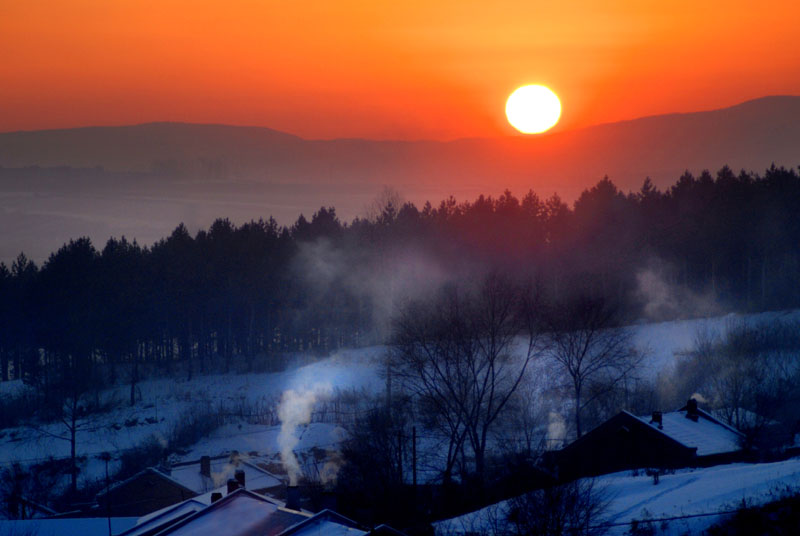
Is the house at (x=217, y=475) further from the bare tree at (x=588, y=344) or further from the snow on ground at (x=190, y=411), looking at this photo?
the bare tree at (x=588, y=344)

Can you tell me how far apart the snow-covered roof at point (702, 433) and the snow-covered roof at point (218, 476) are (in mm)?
13454

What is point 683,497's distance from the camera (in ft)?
73.0

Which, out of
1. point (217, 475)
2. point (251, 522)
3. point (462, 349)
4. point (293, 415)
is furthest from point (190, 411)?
point (251, 522)

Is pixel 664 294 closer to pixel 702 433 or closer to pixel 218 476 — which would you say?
pixel 702 433

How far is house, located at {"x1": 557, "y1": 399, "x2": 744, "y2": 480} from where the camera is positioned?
29.6 m

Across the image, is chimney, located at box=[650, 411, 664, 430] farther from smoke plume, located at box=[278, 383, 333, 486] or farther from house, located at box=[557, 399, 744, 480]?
smoke plume, located at box=[278, 383, 333, 486]

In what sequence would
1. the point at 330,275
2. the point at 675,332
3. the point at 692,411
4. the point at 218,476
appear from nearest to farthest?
the point at 692,411 → the point at 218,476 → the point at 675,332 → the point at 330,275

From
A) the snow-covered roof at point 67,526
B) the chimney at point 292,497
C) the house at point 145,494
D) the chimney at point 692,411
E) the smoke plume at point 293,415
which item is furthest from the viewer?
the smoke plume at point 293,415

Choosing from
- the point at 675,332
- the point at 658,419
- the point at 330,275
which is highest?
the point at 330,275

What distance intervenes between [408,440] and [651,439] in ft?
34.3

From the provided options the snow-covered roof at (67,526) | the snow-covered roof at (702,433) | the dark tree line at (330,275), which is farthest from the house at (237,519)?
the dark tree line at (330,275)

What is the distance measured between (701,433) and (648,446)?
6.81 ft

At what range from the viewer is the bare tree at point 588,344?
4081 centimetres

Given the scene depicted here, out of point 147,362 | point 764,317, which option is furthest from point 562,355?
point 147,362
